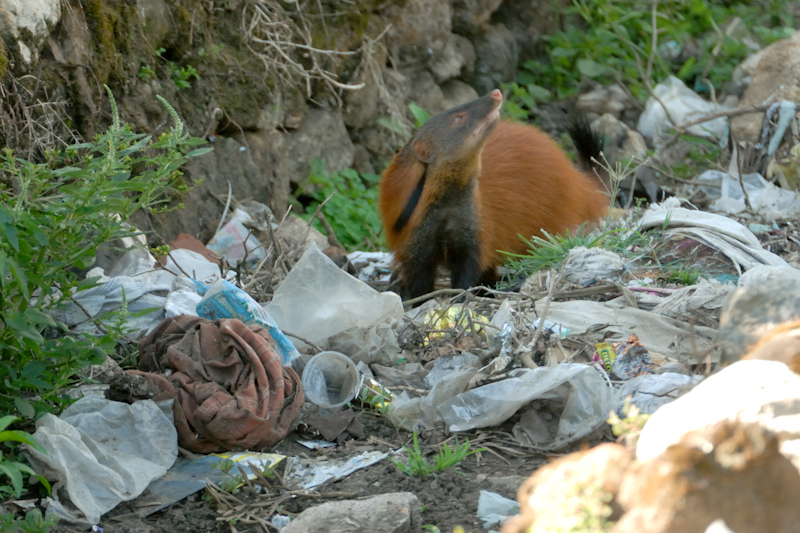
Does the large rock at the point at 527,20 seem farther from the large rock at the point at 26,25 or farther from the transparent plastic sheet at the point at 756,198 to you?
the large rock at the point at 26,25

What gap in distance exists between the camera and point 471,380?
2.87 meters

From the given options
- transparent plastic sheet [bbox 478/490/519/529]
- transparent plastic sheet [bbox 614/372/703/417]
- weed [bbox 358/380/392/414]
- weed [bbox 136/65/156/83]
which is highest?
weed [bbox 136/65/156/83]

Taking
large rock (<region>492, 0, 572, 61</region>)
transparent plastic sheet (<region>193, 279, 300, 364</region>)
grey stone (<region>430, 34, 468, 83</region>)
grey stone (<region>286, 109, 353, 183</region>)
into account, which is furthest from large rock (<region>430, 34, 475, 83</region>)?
transparent plastic sheet (<region>193, 279, 300, 364</region>)

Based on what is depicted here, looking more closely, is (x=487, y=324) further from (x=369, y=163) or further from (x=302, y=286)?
(x=369, y=163)

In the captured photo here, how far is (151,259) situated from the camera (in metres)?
3.81

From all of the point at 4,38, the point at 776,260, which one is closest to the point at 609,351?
the point at 776,260

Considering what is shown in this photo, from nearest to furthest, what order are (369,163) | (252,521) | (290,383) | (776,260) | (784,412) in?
(784,412) → (252,521) → (290,383) → (776,260) → (369,163)

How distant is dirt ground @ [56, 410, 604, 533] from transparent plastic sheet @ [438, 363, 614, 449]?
2.7 inches

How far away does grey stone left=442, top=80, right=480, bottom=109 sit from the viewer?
25.4 ft

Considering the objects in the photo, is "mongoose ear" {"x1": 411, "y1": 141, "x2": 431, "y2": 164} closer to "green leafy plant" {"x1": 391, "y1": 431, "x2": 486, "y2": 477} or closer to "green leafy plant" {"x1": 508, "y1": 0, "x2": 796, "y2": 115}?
"green leafy plant" {"x1": 391, "y1": 431, "x2": 486, "y2": 477}

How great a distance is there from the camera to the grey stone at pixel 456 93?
7.75 metres

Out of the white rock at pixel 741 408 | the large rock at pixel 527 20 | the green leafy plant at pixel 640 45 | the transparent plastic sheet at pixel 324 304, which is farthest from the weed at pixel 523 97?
the white rock at pixel 741 408

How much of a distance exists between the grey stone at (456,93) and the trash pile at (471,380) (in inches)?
148

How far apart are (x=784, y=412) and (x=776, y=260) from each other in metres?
2.62
